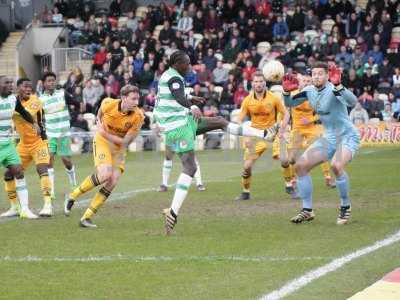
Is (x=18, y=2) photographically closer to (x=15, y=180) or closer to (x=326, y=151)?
(x=15, y=180)

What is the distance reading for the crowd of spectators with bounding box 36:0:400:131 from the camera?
3150 cm

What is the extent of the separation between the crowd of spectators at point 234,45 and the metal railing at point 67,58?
1.18ft

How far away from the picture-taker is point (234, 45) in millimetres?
34625

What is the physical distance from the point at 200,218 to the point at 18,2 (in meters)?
28.7

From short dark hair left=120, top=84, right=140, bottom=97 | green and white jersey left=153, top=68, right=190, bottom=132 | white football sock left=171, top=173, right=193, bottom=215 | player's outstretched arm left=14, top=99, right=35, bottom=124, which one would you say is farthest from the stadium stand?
white football sock left=171, top=173, right=193, bottom=215

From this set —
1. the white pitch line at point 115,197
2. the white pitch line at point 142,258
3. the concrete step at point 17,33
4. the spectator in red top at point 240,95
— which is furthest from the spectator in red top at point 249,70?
the white pitch line at point 142,258

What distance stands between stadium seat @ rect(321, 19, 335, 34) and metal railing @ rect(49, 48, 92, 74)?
8442 mm

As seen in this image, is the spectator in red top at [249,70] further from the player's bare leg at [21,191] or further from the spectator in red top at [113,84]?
the player's bare leg at [21,191]

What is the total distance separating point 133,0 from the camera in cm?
3962

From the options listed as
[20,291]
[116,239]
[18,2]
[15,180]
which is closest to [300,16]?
[18,2]

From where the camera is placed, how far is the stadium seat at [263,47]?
112 ft

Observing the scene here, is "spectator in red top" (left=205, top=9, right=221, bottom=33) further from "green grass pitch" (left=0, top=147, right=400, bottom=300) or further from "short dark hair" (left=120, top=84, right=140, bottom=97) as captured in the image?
"short dark hair" (left=120, top=84, right=140, bottom=97)

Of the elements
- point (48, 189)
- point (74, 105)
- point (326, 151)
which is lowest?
point (74, 105)

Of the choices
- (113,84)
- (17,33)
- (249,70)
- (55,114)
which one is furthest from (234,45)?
(55,114)
